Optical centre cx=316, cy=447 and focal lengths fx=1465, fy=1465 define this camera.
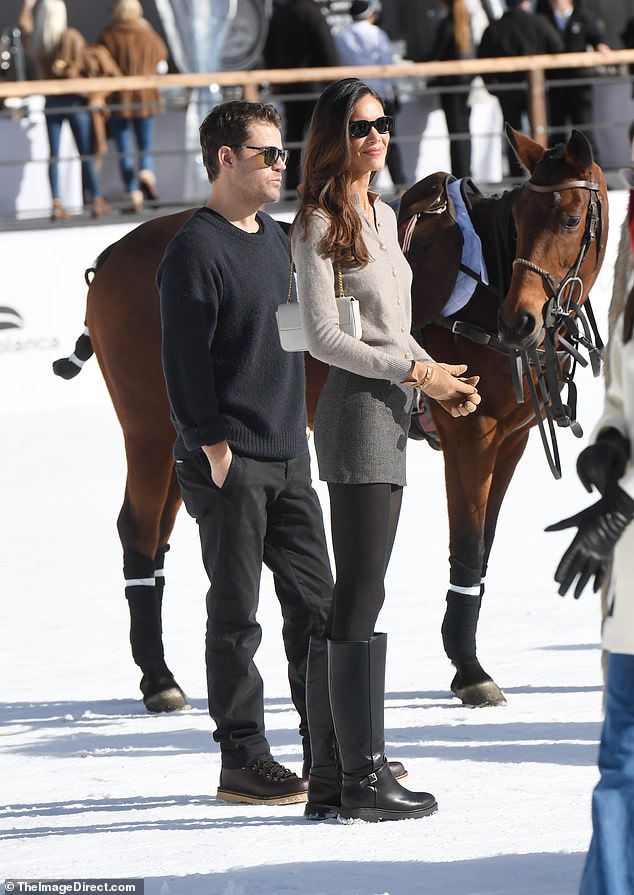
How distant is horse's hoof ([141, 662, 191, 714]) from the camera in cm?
484

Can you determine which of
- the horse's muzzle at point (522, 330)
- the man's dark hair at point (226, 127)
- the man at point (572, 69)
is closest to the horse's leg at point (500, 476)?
the horse's muzzle at point (522, 330)

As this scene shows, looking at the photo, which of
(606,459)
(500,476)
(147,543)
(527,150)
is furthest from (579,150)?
(606,459)

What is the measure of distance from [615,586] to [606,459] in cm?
23

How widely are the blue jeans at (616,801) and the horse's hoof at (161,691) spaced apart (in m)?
2.49

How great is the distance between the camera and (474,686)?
468 cm

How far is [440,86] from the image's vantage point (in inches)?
463

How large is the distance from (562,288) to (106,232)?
6.85 m

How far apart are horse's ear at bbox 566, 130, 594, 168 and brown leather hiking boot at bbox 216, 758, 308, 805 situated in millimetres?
2142

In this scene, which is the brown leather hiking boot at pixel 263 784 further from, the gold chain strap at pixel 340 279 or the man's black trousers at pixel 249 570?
the gold chain strap at pixel 340 279

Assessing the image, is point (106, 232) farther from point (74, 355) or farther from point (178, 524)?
point (74, 355)

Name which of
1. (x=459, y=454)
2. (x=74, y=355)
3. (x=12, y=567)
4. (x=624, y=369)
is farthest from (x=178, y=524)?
(x=624, y=369)

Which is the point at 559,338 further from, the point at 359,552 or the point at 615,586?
the point at 615,586

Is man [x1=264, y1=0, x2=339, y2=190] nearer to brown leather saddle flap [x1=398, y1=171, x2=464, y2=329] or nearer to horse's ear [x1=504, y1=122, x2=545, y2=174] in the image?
brown leather saddle flap [x1=398, y1=171, x2=464, y2=329]

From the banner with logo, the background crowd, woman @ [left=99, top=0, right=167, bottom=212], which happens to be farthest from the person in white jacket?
woman @ [left=99, top=0, right=167, bottom=212]
